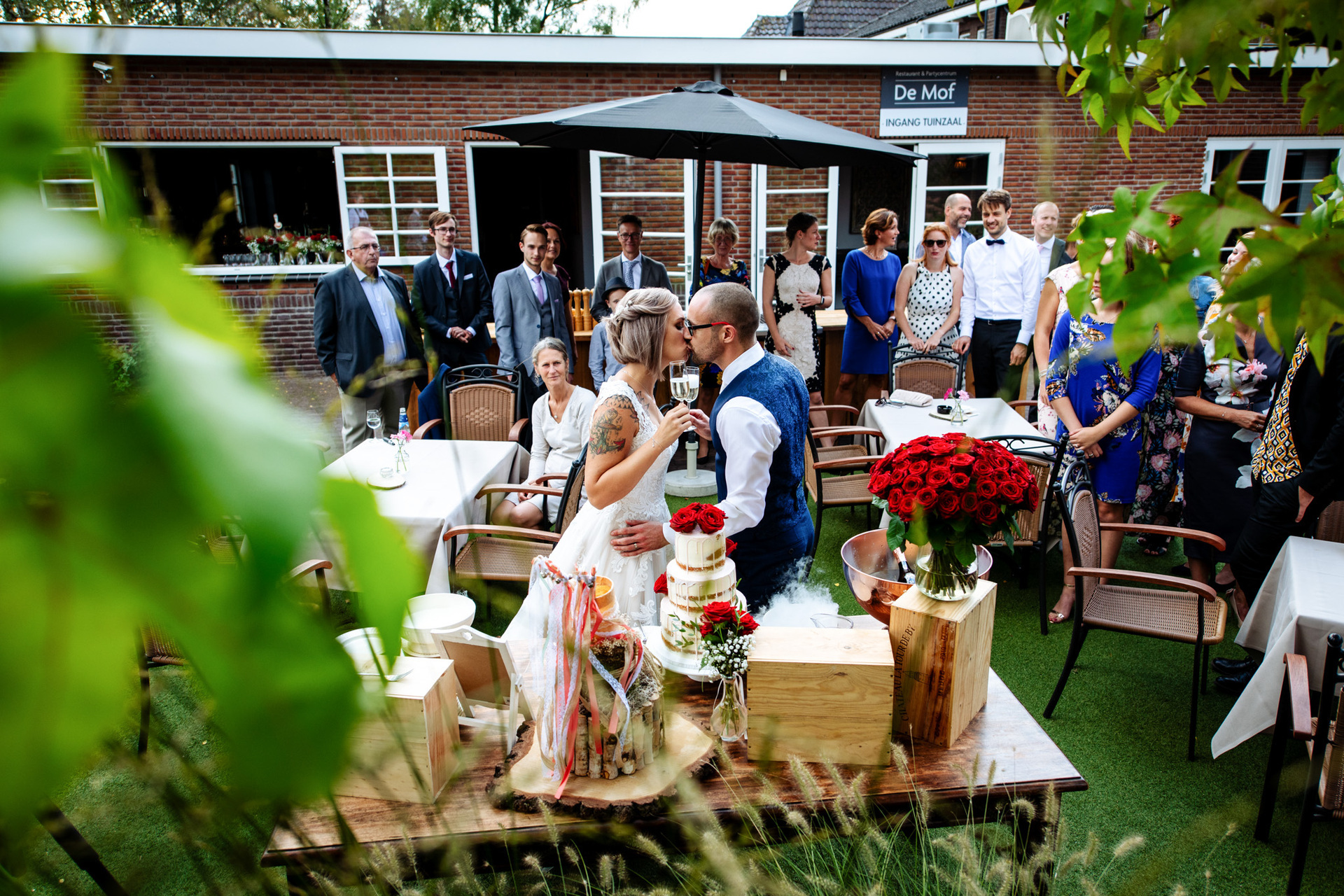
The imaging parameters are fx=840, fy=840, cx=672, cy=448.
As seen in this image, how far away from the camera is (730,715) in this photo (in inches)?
82.4

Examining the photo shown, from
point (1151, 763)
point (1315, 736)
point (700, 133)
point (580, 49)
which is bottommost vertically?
point (1151, 763)

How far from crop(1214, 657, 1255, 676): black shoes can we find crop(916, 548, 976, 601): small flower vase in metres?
2.38

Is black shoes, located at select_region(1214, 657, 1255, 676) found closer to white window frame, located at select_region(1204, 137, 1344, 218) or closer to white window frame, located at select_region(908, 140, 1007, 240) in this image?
white window frame, located at select_region(908, 140, 1007, 240)

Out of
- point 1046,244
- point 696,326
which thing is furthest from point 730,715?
point 1046,244

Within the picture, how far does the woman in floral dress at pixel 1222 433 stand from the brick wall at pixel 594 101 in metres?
5.79

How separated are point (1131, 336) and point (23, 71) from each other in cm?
68

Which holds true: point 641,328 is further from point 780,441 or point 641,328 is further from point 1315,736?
point 1315,736

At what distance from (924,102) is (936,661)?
1008 cm

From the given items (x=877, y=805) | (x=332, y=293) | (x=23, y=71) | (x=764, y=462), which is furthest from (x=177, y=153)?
(x=23, y=71)

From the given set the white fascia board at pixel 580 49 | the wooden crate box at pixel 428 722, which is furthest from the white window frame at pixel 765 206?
the wooden crate box at pixel 428 722

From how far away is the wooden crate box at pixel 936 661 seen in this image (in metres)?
2.01

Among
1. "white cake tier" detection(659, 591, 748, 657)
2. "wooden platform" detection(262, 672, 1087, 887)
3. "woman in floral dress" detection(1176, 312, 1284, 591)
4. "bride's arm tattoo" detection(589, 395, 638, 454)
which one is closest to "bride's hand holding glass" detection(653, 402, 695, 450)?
"bride's arm tattoo" detection(589, 395, 638, 454)

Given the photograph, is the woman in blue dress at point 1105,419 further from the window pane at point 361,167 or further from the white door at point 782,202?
the window pane at point 361,167

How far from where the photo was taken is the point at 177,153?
10.9m
